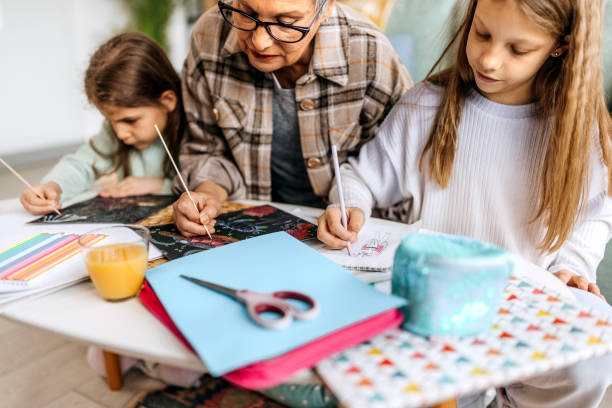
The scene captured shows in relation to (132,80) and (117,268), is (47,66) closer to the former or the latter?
(132,80)

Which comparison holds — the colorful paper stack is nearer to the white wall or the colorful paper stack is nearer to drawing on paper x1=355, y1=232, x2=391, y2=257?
drawing on paper x1=355, y1=232, x2=391, y2=257

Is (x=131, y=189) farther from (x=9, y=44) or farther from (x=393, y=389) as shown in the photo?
(x=9, y=44)

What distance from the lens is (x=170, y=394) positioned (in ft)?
4.14

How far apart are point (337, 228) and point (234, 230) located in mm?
229

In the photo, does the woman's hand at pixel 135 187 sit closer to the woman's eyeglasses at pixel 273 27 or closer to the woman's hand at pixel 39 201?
the woman's hand at pixel 39 201

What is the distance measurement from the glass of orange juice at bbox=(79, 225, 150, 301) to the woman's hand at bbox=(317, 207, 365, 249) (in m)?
0.33

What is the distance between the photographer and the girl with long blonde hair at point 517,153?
898 millimetres

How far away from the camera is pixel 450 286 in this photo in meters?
0.57

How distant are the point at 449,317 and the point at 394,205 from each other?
833mm

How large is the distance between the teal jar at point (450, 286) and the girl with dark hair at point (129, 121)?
3.19ft

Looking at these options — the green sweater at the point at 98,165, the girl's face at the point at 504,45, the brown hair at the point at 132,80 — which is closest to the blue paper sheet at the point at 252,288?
the girl's face at the point at 504,45

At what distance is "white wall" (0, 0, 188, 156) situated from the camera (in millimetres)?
3641

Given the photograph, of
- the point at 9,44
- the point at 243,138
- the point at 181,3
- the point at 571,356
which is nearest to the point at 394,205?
the point at 243,138

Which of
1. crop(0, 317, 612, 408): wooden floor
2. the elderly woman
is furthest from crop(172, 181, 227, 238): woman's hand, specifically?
crop(0, 317, 612, 408): wooden floor
